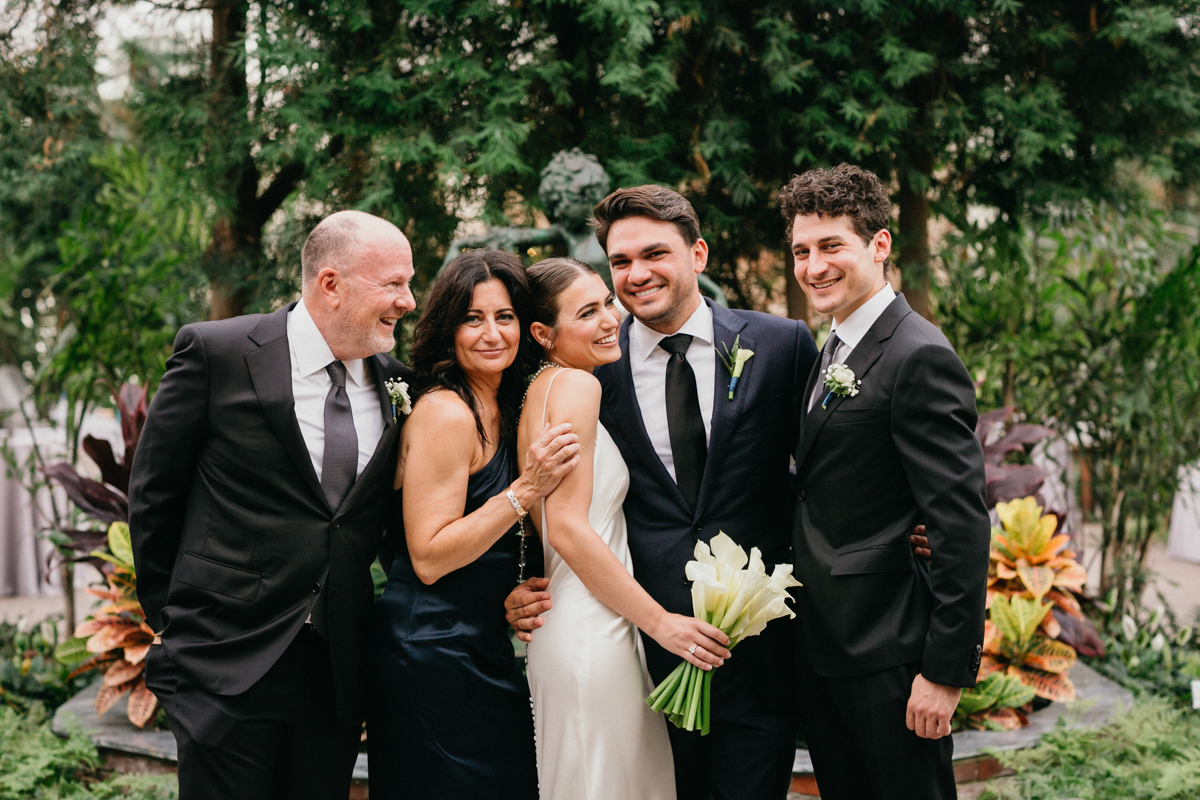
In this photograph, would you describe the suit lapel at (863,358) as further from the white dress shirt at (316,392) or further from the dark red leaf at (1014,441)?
the dark red leaf at (1014,441)

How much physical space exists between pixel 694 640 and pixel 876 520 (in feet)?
1.82

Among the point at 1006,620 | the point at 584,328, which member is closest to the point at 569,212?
the point at 584,328

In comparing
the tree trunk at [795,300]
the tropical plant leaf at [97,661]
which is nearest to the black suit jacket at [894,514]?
the tropical plant leaf at [97,661]

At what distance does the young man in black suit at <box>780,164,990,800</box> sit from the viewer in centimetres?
214

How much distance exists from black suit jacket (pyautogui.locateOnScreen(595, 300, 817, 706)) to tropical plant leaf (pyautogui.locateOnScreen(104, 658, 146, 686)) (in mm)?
2730

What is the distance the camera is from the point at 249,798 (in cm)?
228

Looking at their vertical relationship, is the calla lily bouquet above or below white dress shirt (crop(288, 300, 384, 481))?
below

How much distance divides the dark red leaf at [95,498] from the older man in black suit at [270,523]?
2445 mm

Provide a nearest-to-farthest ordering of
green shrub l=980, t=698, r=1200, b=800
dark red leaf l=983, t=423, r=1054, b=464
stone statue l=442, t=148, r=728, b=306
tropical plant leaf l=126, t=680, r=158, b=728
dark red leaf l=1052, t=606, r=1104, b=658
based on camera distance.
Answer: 1. green shrub l=980, t=698, r=1200, b=800
2. tropical plant leaf l=126, t=680, r=158, b=728
3. dark red leaf l=1052, t=606, r=1104, b=658
4. stone statue l=442, t=148, r=728, b=306
5. dark red leaf l=983, t=423, r=1054, b=464

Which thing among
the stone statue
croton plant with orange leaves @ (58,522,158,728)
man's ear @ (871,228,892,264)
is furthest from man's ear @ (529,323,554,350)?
croton plant with orange leaves @ (58,522,158,728)

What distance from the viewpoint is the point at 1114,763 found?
3.79m

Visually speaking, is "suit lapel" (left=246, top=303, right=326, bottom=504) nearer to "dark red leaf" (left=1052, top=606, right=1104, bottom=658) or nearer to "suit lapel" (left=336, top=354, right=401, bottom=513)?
"suit lapel" (left=336, top=354, right=401, bottom=513)

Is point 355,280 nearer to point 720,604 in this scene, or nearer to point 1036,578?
point 720,604

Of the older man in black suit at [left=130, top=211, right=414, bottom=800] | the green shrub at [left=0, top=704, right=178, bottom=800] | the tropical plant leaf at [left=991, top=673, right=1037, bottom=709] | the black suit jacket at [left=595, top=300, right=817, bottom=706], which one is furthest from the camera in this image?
the tropical plant leaf at [left=991, top=673, right=1037, bottom=709]
